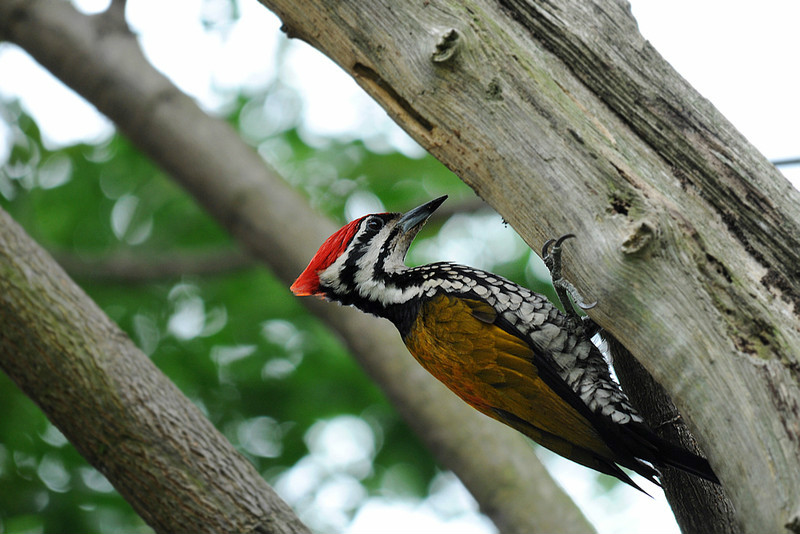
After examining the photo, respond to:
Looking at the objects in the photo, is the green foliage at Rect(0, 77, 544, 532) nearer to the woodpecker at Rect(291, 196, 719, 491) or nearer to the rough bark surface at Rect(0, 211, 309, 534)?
the rough bark surface at Rect(0, 211, 309, 534)

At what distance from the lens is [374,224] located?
3.75m

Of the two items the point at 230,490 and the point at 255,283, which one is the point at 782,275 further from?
the point at 255,283

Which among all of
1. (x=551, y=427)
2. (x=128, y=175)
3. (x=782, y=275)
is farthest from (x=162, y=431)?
(x=128, y=175)

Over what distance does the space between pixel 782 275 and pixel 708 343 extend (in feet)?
1.05

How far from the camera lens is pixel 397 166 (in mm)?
6098

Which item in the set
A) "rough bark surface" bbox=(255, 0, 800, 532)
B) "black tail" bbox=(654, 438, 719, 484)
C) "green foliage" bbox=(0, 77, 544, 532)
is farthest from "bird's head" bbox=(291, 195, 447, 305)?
"green foliage" bbox=(0, 77, 544, 532)

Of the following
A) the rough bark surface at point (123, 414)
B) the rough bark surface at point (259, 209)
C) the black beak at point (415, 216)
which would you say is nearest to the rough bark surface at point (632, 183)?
the black beak at point (415, 216)

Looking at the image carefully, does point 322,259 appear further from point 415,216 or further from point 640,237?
point 640,237

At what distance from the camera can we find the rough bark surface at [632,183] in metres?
1.97

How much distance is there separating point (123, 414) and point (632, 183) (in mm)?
2406

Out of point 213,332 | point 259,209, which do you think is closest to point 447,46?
point 259,209

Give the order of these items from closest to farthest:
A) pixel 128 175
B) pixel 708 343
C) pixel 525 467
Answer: pixel 708 343, pixel 525 467, pixel 128 175

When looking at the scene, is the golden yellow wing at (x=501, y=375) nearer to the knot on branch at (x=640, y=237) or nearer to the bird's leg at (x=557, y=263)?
the bird's leg at (x=557, y=263)

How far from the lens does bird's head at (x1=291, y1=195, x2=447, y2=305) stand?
3688 mm
